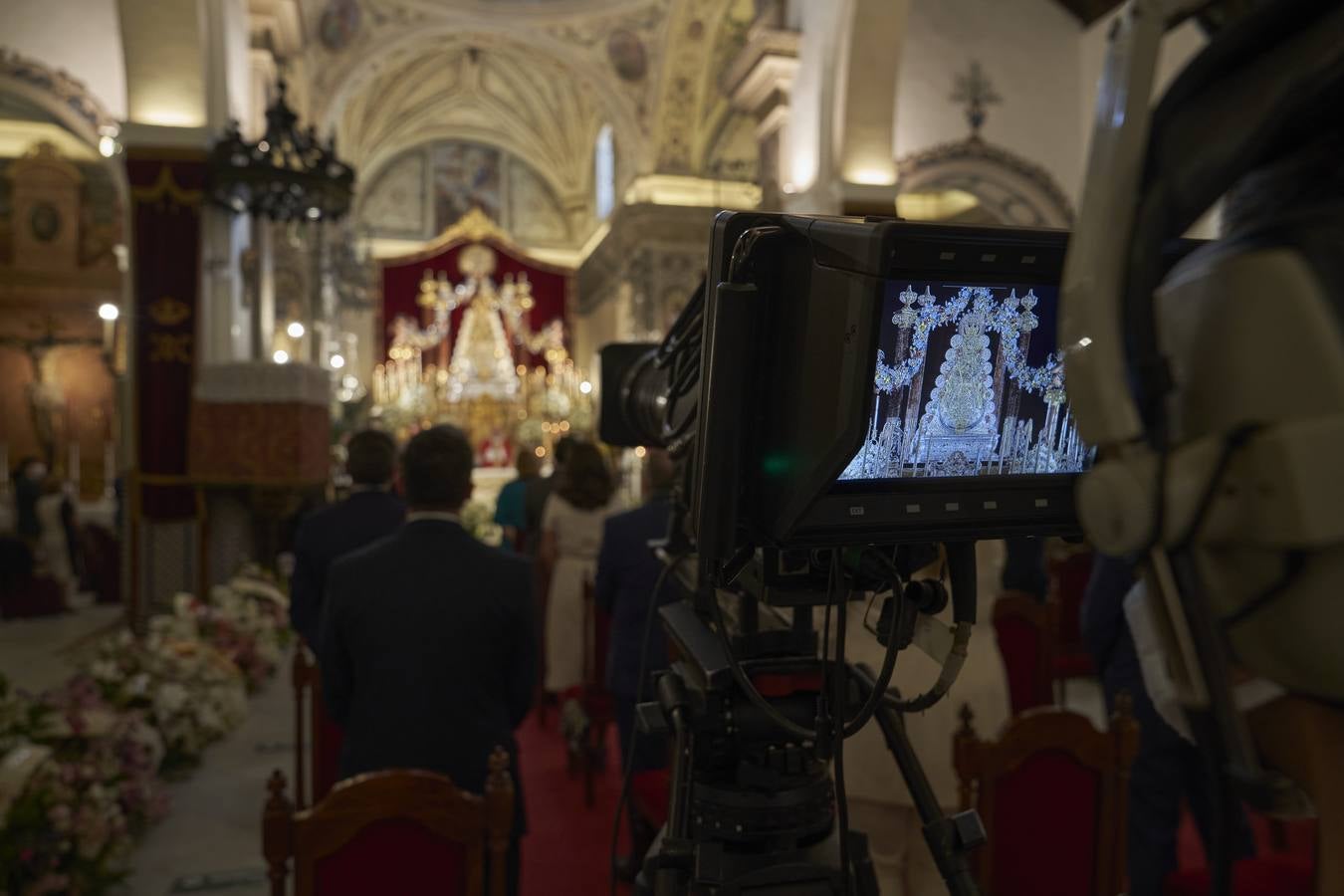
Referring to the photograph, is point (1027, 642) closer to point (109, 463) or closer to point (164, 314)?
point (164, 314)

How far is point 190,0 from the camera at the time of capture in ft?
21.1

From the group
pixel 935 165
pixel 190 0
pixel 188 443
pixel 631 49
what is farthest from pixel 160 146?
pixel 631 49

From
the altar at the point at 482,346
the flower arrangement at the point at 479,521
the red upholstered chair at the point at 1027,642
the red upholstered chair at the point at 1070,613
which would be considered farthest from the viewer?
the altar at the point at 482,346

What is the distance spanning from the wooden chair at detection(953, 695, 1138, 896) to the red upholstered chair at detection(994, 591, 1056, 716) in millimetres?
1705

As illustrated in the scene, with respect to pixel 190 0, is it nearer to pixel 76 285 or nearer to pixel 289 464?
pixel 289 464

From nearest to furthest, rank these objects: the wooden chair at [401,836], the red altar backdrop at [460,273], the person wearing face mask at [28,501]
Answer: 1. the wooden chair at [401,836]
2. the person wearing face mask at [28,501]
3. the red altar backdrop at [460,273]

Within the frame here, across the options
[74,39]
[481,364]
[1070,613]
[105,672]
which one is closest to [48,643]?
[105,672]

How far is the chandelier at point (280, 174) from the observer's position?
6.54 meters

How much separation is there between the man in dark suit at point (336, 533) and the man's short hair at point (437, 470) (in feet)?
3.39

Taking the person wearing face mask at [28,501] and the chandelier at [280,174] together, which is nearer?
the chandelier at [280,174]

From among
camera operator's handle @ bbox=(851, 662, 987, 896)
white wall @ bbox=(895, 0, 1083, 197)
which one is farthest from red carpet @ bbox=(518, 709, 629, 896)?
white wall @ bbox=(895, 0, 1083, 197)

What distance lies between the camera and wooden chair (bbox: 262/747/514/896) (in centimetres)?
166

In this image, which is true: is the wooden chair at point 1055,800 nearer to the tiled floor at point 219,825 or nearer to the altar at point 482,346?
the tiled floor at point 219,825

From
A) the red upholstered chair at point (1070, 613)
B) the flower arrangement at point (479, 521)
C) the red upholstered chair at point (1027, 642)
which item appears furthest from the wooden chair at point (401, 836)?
the flower arrangement at point (479, 521)
